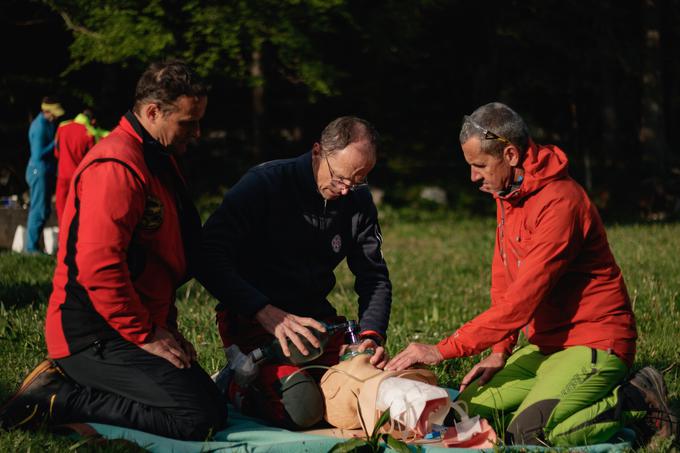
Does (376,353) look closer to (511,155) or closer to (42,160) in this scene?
(511,155)

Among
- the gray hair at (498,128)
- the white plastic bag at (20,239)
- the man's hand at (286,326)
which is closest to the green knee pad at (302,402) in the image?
the man's hand at (286,326)

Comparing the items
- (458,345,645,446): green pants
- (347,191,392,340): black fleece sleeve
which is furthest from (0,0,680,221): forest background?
(458,345,645,446): green pants

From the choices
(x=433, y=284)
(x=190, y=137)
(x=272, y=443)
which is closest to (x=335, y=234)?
(x=190, y=137)

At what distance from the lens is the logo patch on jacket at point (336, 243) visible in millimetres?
5592

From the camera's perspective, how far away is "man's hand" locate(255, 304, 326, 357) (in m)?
4.96

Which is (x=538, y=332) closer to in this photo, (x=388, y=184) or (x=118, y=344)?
(x=118, y=344)

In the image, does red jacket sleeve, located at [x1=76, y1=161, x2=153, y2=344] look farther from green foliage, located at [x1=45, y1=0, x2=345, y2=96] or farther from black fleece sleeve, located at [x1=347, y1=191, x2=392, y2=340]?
green foliage, located at [x1=45, y1=0, x2=345, y2=96]

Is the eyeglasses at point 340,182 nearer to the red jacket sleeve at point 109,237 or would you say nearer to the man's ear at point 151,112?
the man's ear at point 151,112

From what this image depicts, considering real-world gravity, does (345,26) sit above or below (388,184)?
above

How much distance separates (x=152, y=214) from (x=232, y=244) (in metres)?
0.73

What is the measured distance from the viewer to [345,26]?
2264 cm

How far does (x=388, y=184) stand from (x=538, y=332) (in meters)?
19.2

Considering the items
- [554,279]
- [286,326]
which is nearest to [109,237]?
[286,326]

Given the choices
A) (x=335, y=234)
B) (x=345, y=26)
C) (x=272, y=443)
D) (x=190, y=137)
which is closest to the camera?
(x=272, y=443)
